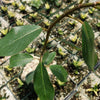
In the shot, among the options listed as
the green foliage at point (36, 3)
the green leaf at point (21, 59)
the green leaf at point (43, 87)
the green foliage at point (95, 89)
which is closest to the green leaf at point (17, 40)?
the green leaf at point (43, 87)

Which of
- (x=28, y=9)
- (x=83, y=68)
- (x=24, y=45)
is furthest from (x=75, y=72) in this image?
(x=28, y=9)

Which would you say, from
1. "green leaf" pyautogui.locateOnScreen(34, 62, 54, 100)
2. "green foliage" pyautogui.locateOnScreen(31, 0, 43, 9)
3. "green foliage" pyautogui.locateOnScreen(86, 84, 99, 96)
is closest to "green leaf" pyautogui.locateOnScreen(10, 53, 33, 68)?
"green leaf" pyautogui.locateOnScreen(34, 62, 54, 100)

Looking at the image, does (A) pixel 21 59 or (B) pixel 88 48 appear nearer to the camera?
(B) pixel 88 48

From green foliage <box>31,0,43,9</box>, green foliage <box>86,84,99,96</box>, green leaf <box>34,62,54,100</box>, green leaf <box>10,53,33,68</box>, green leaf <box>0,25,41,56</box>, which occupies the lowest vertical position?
green foliage <box>86,84,99,96</box>

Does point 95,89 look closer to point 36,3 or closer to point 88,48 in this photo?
point 88,48

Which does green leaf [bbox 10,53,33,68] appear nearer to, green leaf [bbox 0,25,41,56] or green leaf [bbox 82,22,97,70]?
green leaf [bbox 0,25,41,56]

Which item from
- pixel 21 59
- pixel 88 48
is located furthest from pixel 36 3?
pixel 88 48

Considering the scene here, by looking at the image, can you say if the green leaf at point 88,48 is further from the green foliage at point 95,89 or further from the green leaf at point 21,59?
the green foliage at point 95,89

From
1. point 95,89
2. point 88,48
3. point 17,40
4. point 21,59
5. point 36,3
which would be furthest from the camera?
point 36,3

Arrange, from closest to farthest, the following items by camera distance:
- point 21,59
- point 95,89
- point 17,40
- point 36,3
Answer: point 17,40 < point 21,59 < point 95,89 < point 36,3
